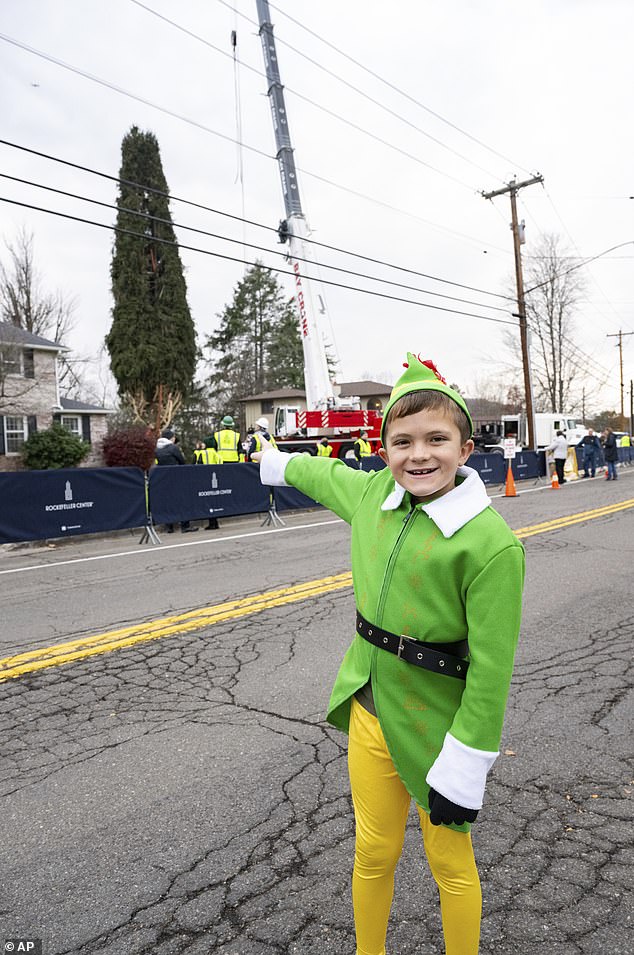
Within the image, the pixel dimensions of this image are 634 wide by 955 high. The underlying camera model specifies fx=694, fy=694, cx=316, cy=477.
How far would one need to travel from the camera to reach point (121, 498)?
12102 millimetres

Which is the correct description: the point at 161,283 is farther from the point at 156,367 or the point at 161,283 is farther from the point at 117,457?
the point at 117,457

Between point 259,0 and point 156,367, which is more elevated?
point 259,0

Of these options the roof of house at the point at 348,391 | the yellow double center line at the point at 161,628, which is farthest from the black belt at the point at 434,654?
the roof of house at the point at 348,391

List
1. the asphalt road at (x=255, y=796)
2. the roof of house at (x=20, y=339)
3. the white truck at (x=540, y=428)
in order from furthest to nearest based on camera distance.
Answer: the white truck at (x=540, y=428) < the roof of house at (x=20, y=339) < the asphalt road at (x=255, y=796)

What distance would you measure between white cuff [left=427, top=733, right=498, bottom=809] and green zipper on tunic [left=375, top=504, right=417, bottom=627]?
37 centimetres

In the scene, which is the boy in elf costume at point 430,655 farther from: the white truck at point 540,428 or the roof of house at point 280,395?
the roof of house at point 280,395

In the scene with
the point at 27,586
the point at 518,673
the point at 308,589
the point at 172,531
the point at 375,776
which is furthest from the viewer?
the point at 172,531

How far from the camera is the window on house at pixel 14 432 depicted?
92.9 ft

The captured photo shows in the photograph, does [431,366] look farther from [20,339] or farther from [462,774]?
[20,339]

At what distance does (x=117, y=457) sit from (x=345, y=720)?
25.3 m

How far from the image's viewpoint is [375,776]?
6.16 ft

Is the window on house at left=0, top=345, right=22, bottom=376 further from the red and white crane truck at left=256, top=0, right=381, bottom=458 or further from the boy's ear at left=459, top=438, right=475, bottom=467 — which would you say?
the boy's ear at left=459, top=438, right=475, bottom=467

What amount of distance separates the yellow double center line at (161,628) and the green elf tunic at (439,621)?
3766mm

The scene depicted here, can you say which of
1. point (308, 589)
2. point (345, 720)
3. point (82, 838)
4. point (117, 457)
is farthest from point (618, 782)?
point (117, 457)
